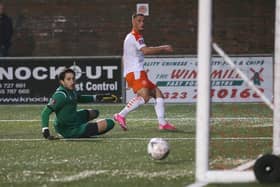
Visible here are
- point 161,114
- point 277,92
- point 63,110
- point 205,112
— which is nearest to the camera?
point 205,112

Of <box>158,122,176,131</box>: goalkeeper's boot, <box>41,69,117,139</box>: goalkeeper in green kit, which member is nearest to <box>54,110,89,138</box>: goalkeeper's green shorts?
<box>41,69,117,139</box>: goalkeeper in green kit

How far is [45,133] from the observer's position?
12.2 metres

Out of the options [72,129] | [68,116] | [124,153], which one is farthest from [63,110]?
[124,153]

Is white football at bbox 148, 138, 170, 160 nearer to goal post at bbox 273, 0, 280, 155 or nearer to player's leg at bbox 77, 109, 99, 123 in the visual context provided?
goal post at bbox 273, 0, 280, 155

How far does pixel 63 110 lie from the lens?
1240 cm

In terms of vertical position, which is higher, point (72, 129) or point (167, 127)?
point (72, 129)

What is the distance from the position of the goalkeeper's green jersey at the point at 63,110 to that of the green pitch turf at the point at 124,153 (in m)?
0.26

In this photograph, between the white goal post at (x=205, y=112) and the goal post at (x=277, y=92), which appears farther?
the goal post at (x=277, y=92)

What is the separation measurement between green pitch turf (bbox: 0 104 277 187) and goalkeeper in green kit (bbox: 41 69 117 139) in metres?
0.19

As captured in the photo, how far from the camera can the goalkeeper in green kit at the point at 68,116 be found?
487 inches

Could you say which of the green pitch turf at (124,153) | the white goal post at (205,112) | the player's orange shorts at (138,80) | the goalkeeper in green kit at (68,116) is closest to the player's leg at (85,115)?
the goalkeeper in green kit at (68,116)

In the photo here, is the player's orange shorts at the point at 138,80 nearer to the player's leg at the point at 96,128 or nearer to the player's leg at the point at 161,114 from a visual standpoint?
the player's leg at the point at 161,114

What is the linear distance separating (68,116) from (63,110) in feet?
0.41

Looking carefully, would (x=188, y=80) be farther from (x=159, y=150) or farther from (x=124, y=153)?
(x=159, y=150)
